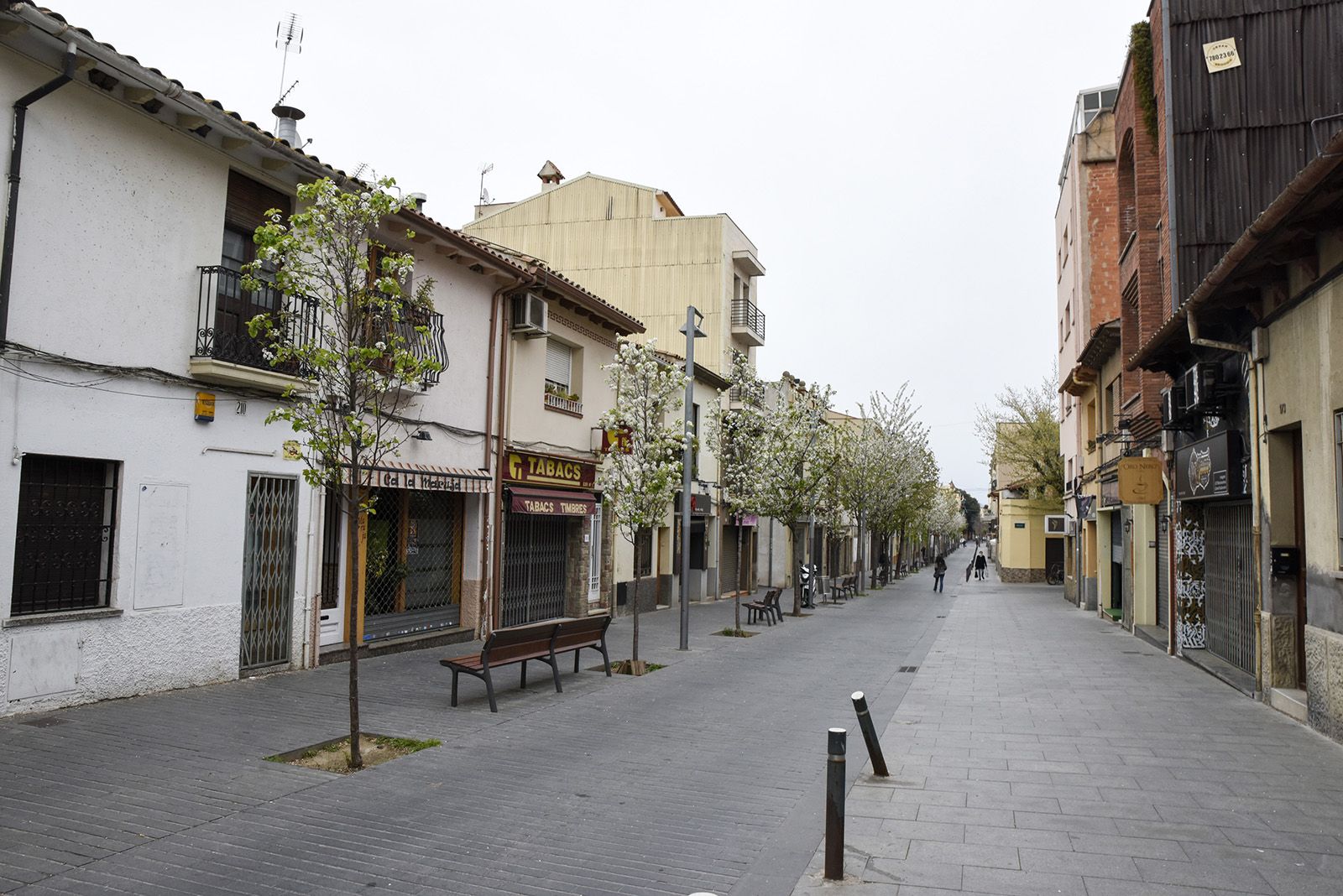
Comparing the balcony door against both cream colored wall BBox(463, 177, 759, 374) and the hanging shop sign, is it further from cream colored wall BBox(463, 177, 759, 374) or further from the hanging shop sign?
cream colored wall BBox(463, 177, 759, 374)

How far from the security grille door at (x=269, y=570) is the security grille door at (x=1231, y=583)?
38.1ft

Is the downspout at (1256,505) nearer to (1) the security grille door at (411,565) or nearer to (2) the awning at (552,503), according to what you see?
(2) the awning at (552,503)

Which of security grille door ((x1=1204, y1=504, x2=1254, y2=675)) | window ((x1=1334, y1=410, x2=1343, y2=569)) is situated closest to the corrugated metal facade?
security grille door ((x1=1204, y1=504, x2=1254, y2=675))

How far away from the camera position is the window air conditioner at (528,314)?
15.7 metres

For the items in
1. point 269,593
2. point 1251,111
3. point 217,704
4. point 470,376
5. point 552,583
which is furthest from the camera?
point 552,583

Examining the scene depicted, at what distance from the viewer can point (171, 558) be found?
959 centimetres

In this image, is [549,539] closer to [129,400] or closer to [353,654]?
[129,400]

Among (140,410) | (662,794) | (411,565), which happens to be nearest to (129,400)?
(140,410)

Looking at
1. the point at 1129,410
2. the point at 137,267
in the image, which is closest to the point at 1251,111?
the point at 1129,410

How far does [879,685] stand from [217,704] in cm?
771

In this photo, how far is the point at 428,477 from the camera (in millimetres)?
13016

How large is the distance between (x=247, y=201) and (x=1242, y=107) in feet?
43.7

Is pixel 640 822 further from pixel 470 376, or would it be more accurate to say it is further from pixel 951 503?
pixel 951 503

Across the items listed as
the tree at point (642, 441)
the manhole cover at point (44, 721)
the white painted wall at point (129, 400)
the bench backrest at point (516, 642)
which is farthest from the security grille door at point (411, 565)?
Answer: the manhole cover at point (44, 721)
